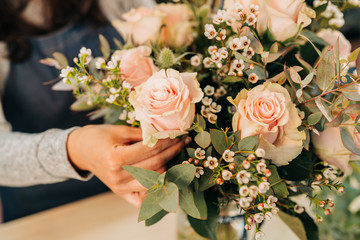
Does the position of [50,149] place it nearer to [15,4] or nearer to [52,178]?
[52,178]

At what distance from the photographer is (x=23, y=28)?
953 millimetres

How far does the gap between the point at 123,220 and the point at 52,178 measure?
10.0 inches

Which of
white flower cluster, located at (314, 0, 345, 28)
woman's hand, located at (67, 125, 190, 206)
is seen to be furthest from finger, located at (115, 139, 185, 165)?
white flower cluster, located at (314, 0, 345, 28)

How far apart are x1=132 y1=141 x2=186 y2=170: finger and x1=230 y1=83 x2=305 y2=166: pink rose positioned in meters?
0.12

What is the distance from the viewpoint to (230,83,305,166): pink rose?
0.34m

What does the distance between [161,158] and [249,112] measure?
169mm

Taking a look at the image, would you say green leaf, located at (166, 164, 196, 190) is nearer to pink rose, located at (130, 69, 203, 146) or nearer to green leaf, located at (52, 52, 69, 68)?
pink rose, located at (130, 69, 203, 146)

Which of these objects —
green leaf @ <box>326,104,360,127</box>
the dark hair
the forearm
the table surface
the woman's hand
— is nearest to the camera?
green leaf @ <box>326,104,360,127</box>

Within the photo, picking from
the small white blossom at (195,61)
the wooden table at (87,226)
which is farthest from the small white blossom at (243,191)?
the wooden table at (87,226)

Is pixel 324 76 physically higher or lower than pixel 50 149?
higher

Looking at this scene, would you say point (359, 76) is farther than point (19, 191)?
No

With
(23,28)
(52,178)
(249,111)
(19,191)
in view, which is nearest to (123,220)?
(52,178)

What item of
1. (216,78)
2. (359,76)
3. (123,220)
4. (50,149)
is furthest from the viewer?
(123,220)

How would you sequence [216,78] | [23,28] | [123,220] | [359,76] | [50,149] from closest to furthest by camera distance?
1. [359,76]
2. [216,78]
3. [50,149]
4. [123,220]
5. [23,28]
